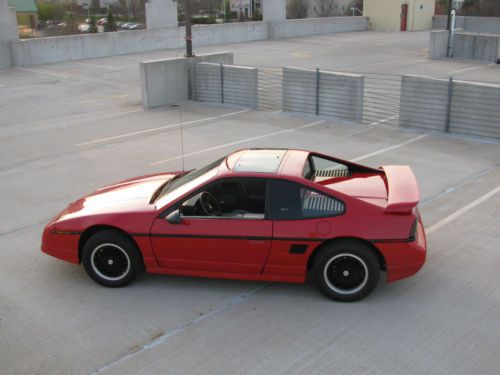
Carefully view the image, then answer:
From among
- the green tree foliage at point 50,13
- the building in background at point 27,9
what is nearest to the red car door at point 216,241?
the building in background at point 27,9

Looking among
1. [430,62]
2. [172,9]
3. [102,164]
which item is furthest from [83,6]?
[102,164]

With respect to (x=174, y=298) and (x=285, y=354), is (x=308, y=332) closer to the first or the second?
(x=285, y=354)

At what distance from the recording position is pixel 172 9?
35531 mm

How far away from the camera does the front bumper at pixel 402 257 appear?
5.63 m

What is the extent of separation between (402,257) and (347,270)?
543 millimetres

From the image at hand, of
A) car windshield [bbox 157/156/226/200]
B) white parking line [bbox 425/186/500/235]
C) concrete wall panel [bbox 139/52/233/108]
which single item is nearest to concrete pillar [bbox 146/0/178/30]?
concrete wall panel [bbox 139/52/233/108]

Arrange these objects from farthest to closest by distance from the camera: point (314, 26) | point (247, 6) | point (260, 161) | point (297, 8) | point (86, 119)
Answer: point (247, 6), point (297, 8), point (314, 26), point (86, 119), point (260, 161)

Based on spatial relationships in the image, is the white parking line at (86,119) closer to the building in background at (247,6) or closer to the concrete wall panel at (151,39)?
the concrete wall panel at (151,39)

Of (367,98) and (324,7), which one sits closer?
(367,98)

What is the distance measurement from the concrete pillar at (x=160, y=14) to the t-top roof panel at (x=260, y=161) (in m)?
30.1

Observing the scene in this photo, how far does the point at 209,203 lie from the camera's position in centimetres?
605

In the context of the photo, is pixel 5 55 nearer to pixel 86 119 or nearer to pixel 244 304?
pixel 86 119

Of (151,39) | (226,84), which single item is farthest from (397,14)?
(226,84)

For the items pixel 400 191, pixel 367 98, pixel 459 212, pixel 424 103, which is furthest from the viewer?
pixel 367 98
